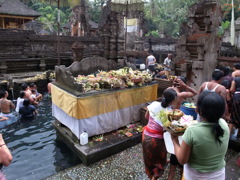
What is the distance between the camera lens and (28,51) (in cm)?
1655

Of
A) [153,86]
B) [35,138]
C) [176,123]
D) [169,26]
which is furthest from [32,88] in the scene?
[169,26]

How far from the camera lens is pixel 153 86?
7066 millimetres

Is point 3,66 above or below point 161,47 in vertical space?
below

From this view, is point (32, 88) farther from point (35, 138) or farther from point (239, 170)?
point (239, 170)

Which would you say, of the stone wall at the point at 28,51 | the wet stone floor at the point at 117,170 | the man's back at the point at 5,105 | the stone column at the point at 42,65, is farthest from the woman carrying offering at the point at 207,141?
the stone column at the point at 42,65

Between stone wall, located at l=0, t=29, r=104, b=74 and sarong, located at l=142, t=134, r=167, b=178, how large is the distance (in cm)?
1429

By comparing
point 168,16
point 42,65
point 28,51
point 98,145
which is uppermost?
point 168,16

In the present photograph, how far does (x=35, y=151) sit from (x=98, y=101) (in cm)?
251

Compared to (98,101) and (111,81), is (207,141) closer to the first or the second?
(98,101)

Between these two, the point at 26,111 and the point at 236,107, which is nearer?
the point at 236,107

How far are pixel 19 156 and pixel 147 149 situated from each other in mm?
4037

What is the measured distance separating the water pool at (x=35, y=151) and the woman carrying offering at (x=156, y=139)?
2567 mm

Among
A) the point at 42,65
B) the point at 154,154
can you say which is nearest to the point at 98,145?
the point at 154,154

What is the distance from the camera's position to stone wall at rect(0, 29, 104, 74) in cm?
1533
